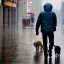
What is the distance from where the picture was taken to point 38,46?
14.1m

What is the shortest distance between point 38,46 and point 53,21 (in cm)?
321

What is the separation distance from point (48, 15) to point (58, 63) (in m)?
1.60

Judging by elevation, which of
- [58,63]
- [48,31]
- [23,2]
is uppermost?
[23,2]

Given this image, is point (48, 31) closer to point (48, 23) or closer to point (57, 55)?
point (48, 23)

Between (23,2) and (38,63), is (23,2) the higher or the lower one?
the higher one

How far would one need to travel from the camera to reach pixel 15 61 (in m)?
11.1

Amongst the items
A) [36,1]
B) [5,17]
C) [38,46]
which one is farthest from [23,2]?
[38,46]

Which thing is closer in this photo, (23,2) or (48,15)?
(48,15)

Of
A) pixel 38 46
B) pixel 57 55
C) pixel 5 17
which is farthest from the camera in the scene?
pixel 5 17

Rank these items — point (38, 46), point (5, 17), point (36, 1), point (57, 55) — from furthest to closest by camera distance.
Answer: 1. point (36, 1)
2. point (5, 17)
3. point (38, 46)
4. point (57, 55)

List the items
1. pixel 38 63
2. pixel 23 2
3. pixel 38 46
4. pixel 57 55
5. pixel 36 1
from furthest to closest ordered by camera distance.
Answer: pixel 36 1, pixel 23 2, pixel 38 46, pixel 57 55, pixel 38 63

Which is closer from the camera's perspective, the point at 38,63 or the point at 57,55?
the point at 38,63

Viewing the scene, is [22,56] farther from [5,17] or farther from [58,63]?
[5,17]

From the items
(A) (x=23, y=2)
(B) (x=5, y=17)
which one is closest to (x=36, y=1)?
(A) (x=23, y=2)
